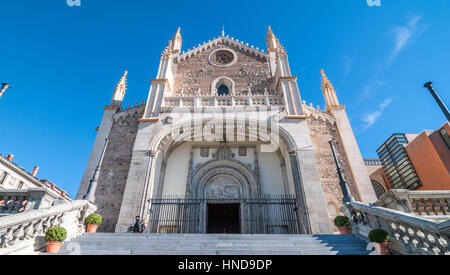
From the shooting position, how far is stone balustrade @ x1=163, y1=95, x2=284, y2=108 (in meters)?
13.4

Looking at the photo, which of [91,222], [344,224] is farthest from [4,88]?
[344,224]

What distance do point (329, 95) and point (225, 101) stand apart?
7.25 metres

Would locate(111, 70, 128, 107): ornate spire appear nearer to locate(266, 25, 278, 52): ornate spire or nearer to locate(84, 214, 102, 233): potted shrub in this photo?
locate(84, 214, 102, 233): potted shrub

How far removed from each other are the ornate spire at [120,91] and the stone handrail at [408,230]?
49.4ft

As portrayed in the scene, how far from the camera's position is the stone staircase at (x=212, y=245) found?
5.40m

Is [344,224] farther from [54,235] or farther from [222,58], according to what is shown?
[222,58]

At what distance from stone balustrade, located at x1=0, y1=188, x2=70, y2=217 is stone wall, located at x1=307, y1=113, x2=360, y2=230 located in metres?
10.8

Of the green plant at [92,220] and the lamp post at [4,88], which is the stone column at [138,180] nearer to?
the green plant at [92,220]

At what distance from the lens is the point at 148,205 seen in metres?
10.1
